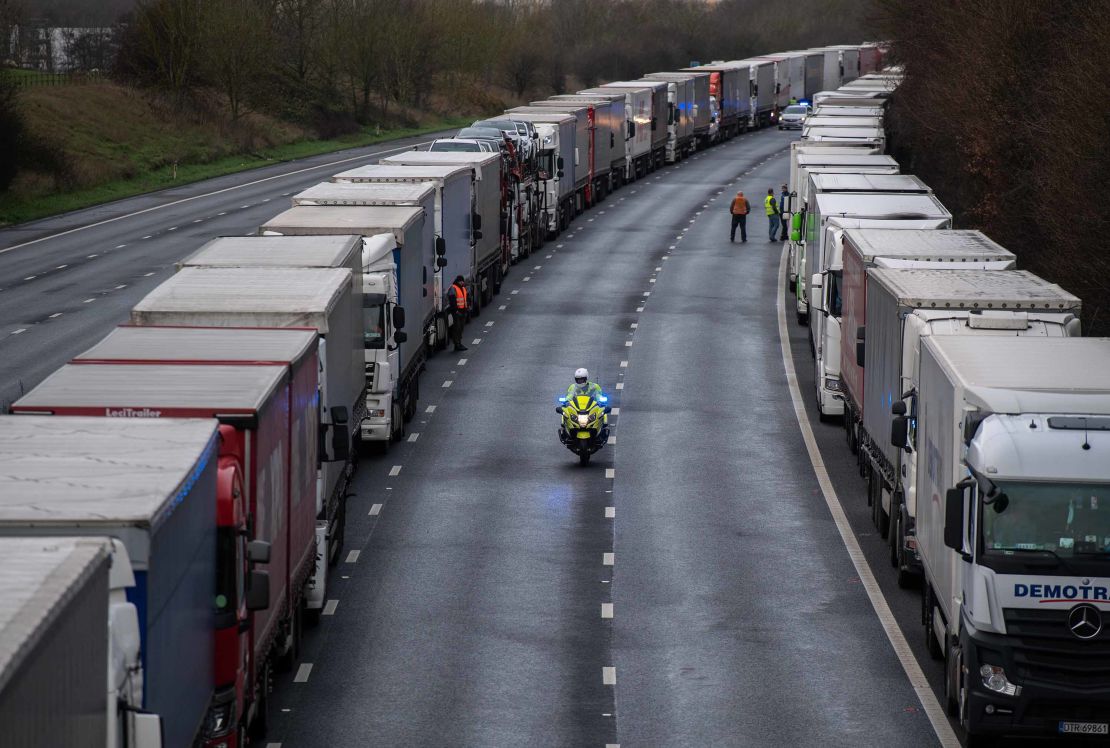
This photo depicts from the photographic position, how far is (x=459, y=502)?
2628 centimetres

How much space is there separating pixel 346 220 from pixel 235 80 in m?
60.0

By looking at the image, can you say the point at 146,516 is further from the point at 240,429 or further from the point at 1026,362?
the point at 1026,362

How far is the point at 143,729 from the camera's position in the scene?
1003cm

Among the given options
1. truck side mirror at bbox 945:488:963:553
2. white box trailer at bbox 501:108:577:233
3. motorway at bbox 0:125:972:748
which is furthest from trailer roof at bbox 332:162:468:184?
truck side mirror at bbox 945:488:963:553

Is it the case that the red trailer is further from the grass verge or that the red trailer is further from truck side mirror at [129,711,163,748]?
the grass verge

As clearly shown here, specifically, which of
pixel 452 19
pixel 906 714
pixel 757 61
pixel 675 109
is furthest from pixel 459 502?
pixel 452 19

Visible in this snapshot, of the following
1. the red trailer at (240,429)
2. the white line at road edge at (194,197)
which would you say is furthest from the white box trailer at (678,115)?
the red trailer at (240,429)

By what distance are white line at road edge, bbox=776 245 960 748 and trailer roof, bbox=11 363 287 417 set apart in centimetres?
718

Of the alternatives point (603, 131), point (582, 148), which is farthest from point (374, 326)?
point (603, 131)

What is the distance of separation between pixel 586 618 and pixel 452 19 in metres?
101

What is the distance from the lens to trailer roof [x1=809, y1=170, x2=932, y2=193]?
37000 mm

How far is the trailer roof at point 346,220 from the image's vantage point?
29.1m

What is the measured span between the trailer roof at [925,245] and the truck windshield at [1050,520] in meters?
11.5

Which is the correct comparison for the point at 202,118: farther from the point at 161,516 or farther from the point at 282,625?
the point at 161,516
